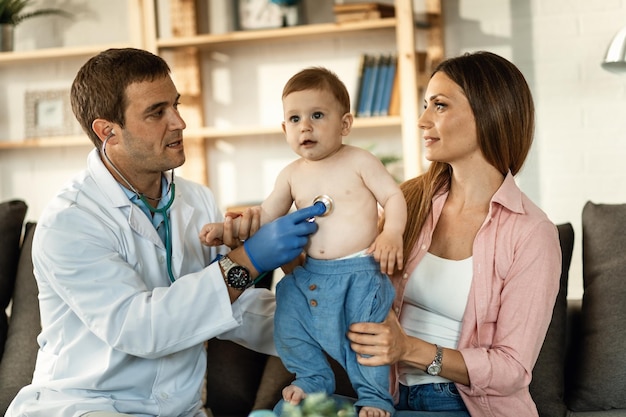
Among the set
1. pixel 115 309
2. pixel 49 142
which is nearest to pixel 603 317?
pixel 115 309

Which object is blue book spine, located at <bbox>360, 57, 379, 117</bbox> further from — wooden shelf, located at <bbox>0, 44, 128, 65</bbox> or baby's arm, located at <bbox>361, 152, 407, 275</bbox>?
baby's arm, located at <bbox>361, 152, 407, 275</bbox>

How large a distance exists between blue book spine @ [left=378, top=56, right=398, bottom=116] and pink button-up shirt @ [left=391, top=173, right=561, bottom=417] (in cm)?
212

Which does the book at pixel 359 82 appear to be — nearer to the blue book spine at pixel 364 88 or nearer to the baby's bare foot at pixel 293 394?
the blue book spine at pixel 364 88

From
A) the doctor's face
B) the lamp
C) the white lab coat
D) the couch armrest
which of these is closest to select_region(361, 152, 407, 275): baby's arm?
the white lab coat

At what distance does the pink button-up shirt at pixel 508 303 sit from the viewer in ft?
6.10

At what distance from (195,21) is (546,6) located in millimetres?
1799

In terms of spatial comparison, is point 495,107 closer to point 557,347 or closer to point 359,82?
point 557,347

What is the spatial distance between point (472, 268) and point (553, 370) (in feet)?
1.79

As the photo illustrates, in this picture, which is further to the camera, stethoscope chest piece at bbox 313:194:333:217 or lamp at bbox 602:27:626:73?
lamp at bbox 602:27:626:73

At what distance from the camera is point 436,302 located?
1.98m

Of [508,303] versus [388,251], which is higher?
[388,251]

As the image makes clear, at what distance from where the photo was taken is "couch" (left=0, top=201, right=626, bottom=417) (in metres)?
2.28

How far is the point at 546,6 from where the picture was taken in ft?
13.7

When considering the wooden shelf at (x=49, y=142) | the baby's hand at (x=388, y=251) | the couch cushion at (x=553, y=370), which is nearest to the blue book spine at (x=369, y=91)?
the wooden shelf at (x=49, y=142)
